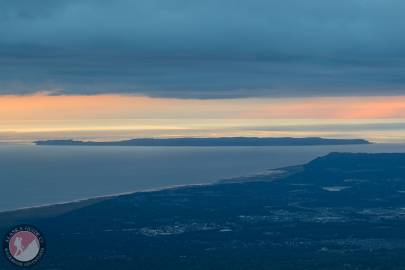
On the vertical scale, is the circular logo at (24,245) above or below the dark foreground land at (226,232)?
above

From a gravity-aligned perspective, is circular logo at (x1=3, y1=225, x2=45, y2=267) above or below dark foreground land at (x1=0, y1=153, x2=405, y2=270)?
above

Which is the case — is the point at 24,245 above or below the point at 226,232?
above

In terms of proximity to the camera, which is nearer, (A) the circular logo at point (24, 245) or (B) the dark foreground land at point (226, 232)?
(A) the circular logo at point (24, 245)

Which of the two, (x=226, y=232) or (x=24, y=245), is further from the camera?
(x=226, y=232)

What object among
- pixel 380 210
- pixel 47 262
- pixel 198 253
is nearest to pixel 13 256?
pixel 47 262

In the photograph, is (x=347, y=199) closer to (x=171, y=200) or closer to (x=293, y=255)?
(x=171, y=200)

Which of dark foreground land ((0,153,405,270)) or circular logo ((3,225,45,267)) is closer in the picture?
circular logo ((3,225,45,267))
